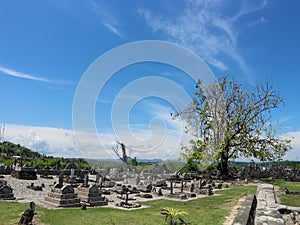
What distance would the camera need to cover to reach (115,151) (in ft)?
105

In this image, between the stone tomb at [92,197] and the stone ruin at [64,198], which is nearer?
the stone ruin at [64,198]

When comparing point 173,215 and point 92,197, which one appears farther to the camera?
point 92,197

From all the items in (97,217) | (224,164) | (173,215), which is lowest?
(97,217)

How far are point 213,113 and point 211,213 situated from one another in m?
22.3

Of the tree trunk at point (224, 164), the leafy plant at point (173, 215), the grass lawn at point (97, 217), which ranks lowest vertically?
the grass lawn at point (97, 217)

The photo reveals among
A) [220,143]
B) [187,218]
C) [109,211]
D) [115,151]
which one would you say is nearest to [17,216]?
[109,211]

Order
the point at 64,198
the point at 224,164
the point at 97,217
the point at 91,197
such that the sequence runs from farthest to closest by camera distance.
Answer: the point at 224,164, the point at 91,197, the point at 64,198, the point at 97,217

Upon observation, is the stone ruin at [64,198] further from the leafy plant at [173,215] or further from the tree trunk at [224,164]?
the tree trunk at [224,164]

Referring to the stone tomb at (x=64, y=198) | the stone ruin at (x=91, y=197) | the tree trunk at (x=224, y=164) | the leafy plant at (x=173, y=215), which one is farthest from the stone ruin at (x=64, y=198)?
the tree trunk at (x=224, y=164)

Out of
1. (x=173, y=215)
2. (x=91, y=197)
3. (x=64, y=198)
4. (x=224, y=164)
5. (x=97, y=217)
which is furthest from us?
(x=224, y=164)

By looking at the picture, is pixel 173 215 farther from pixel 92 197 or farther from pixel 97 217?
pixel 92 197

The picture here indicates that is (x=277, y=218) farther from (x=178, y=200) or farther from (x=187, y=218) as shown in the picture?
(x=178, y=200)

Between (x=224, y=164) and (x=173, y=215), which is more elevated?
(x=224, y=164)

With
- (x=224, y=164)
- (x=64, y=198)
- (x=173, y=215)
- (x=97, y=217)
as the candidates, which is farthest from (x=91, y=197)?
(x=224, y=164)
